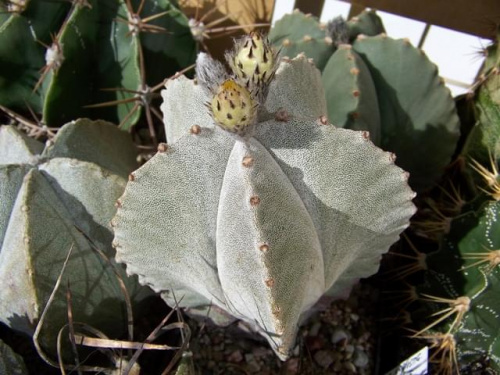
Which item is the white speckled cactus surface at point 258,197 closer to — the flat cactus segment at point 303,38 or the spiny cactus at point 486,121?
the flat cactus segment at point 303,38

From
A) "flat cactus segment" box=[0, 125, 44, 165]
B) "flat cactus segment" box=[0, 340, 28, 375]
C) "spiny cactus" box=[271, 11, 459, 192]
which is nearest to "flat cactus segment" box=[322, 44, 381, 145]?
"spiny cactus" box=[271, 11, 459, 192]

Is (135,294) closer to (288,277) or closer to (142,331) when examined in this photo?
(142,331)

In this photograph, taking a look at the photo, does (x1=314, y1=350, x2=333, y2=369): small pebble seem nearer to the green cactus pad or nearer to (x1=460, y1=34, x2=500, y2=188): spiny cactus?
(x1=460, y1=34, x2=500, y2=188): spiny cactus

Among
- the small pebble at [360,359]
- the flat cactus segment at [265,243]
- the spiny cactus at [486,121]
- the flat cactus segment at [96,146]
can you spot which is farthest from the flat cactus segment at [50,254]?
the spiny cactus at [486,121]

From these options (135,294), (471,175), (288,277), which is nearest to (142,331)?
(135,294)

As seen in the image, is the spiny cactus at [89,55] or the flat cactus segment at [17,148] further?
the spiny cactus at [89,55]

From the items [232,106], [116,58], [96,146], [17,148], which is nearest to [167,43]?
[116,58]
